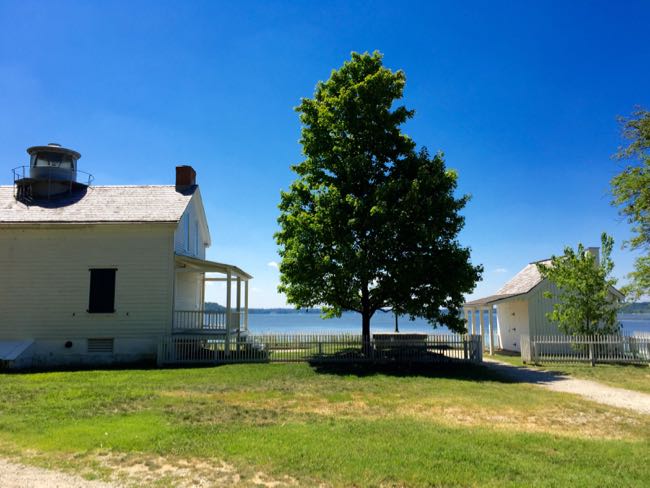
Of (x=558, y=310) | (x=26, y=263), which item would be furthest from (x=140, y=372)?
(x=558, y=310)

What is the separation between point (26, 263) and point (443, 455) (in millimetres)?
18363

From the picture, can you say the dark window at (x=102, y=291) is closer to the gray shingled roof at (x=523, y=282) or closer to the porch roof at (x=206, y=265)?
the porch roof at (x=206, y=265)

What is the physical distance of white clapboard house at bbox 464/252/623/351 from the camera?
23344mm

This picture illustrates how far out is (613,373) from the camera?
16469mm

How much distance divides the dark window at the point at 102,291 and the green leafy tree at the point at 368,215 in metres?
6.75

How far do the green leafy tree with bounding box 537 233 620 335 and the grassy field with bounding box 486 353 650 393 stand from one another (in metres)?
1.97

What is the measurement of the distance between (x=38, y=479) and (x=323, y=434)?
3942 millimetres

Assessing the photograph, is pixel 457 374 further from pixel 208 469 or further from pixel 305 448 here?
pixel 208 469

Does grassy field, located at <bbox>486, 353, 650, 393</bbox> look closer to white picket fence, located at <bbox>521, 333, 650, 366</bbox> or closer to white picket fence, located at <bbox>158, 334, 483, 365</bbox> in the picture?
white picket fence, located at <bbox>521, 333, 650, 366</bbox>

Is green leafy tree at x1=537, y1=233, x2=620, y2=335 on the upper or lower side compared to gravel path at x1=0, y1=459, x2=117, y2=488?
upper

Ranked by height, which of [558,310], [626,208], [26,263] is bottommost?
[558,310]

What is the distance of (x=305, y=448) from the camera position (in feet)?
22.3

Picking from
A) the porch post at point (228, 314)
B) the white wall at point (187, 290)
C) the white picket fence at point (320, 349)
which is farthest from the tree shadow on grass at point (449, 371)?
the white wall at point (187, 290)

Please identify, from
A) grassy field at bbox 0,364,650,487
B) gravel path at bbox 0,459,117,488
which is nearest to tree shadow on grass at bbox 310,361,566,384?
grassy field at bbox 0,364,650,487
